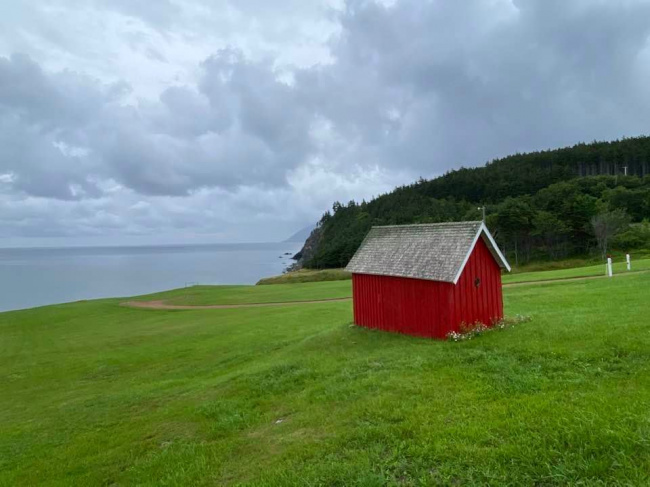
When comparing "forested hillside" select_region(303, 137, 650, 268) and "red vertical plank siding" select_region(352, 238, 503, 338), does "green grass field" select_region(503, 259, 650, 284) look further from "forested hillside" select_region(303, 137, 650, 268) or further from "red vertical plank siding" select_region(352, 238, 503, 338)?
"forested hillside" select_region(303, 137, 650, 268)

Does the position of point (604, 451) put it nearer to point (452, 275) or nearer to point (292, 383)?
point (292, 383)

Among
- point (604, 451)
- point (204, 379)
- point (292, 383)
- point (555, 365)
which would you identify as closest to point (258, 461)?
point (292, 383)

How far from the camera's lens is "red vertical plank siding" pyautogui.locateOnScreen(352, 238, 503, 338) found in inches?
613

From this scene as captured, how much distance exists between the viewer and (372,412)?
9.10 m

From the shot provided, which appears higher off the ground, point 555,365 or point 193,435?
point 555,365

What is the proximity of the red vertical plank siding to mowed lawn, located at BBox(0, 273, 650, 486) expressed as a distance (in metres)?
0.94

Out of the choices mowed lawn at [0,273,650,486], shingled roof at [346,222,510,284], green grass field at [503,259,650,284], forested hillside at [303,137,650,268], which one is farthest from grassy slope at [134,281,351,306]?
forested hillside at [303,137,650,268]

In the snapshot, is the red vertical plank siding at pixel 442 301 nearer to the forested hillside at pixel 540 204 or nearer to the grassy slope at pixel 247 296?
the grassy slope at pixel 247 296

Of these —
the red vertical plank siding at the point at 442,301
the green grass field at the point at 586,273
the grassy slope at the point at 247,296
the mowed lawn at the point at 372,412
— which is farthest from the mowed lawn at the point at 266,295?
the red vertical plank siding at the point at 442,301

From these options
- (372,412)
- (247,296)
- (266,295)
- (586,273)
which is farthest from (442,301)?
(247,296)

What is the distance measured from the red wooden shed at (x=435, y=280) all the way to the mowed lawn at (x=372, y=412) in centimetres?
111

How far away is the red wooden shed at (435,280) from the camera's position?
51.3 feet

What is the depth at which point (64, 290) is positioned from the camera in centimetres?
9888

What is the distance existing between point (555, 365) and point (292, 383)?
7.07 metres
